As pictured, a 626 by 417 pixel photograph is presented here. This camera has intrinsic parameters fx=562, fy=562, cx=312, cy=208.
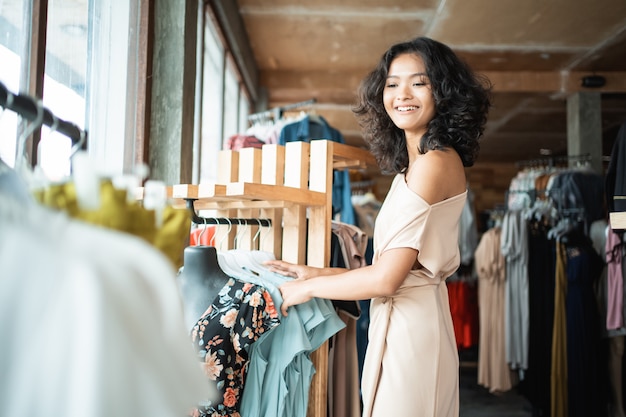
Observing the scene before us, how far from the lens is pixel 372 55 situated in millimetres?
5828

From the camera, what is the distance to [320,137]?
135 inches

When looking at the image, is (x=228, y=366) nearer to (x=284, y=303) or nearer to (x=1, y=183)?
(x=284, y=303)

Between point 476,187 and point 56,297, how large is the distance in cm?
1163

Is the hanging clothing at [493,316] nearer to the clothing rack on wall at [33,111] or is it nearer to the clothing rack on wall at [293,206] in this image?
the clothing rack on wall at [293,206]

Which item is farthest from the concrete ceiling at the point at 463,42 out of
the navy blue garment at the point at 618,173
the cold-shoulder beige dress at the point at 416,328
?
the cold-shoulder beige dress at the point at 416,328

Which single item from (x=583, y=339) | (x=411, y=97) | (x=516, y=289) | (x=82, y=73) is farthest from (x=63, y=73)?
(x=516, y=289)

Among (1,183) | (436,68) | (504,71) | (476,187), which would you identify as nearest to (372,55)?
(504,71)

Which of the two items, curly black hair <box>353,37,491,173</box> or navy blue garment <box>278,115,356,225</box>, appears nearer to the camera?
curly black hair <box>353,37,491,173</box>

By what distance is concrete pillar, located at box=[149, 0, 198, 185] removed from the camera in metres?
2.67

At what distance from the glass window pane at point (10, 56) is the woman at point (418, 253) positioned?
83cm

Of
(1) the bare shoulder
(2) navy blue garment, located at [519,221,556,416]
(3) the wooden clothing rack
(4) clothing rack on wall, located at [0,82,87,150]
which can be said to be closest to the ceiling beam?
(2) navy blue garment, located at [519,221,556,416]

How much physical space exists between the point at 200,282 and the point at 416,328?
65 centimetres

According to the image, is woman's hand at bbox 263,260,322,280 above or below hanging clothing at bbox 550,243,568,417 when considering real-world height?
above

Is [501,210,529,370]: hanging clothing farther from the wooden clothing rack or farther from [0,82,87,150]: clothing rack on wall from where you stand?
[0,82,87,150]: clothing rack on wall
